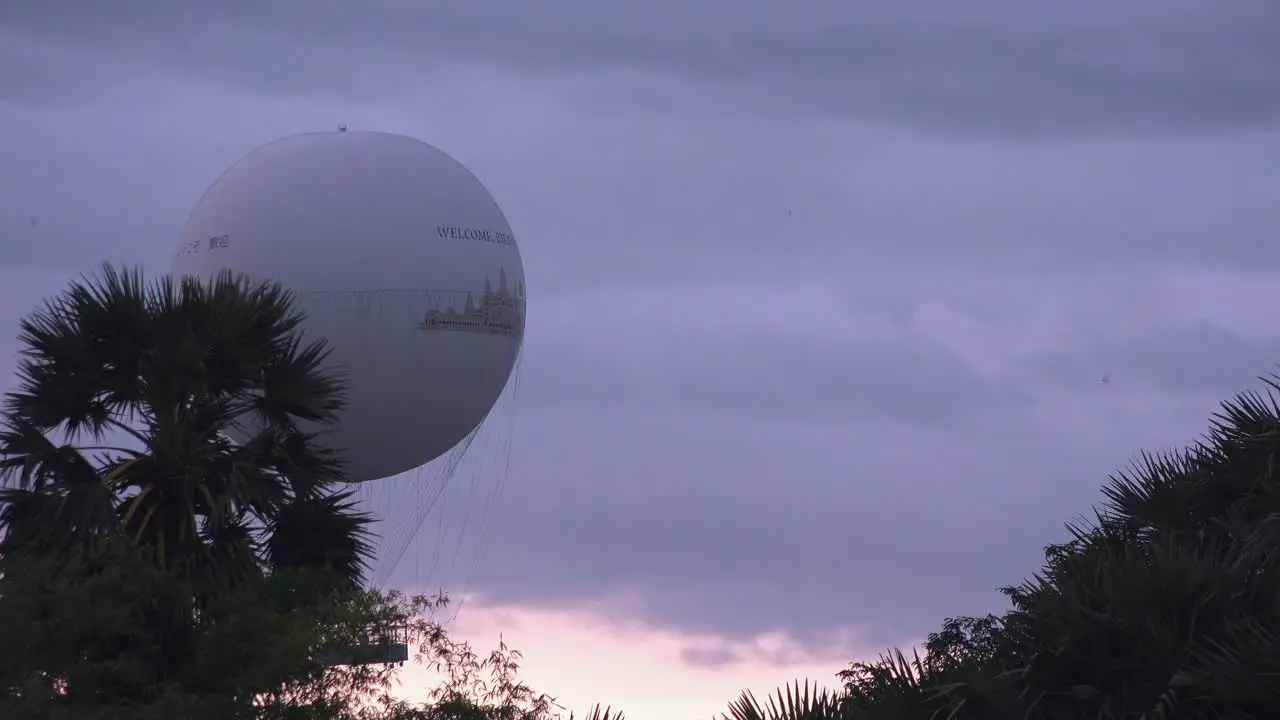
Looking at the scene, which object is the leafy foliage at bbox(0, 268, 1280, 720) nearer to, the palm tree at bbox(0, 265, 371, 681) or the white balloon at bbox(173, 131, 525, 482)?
the palm tree at bbox(0, 265, 371, 681)

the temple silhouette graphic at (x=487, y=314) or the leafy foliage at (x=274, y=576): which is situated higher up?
the temple silhouette graphic at (x=487, y=314)

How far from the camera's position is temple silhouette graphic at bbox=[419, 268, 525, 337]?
27.3m

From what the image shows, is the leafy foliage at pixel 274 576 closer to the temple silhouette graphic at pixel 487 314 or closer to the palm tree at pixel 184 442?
the palm tree at pixel 184 442

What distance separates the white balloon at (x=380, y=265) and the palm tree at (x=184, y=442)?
642 cm

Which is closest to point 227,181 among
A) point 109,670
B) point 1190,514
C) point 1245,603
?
point 109,670

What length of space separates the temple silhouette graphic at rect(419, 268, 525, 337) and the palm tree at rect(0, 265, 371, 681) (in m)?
7.00

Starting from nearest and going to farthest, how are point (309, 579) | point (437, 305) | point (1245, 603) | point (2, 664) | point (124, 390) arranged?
point (1245, 603)
point (2, 664)
point (309, 579)
point (124, 390)
point (437, 305)

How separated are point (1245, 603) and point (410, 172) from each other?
17.5 metres

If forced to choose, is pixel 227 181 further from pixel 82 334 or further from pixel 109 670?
pixel 109 670

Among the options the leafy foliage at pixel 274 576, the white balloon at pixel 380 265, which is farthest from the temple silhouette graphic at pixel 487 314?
the leafy foliage at pixel 274 576

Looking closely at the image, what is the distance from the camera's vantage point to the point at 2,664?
15.6m

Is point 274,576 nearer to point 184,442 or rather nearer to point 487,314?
point 184,442

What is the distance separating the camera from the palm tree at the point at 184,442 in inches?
689

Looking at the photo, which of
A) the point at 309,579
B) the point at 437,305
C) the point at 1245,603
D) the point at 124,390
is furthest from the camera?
the point at 437,305
